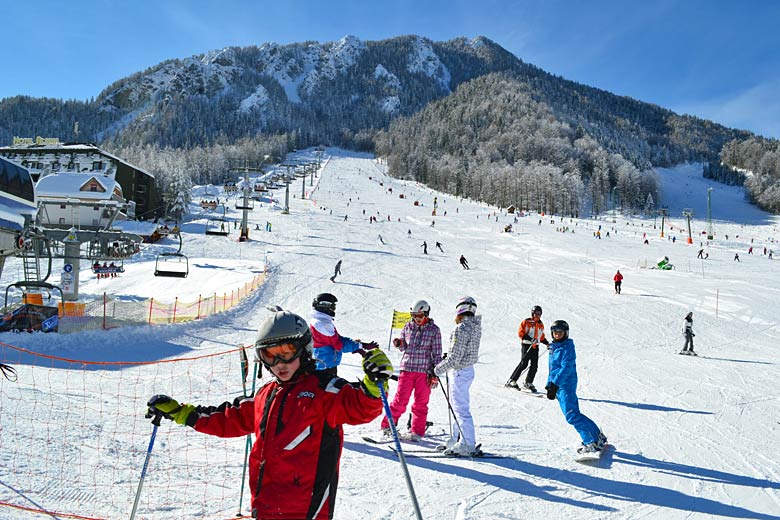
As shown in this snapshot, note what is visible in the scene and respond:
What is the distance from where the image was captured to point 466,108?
173m

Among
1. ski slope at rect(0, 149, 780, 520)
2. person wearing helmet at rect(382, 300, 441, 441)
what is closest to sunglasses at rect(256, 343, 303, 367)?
ski slope at rect(0, 149, 780, 520)

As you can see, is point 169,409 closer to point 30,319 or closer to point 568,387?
point 568,387

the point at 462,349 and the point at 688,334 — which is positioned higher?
the point at 462,349

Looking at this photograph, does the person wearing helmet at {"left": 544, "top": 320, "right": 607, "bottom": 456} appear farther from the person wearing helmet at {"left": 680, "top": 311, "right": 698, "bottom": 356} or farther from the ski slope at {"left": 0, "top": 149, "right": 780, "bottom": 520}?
the person wearing helmet at {"left": 680, "top": 311, "right": 698, "bottom": 356}

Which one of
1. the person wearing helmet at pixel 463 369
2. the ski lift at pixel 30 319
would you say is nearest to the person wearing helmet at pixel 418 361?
the person wearing helmet at pixel 463 369

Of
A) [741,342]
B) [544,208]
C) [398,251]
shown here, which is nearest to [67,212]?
[398,251]

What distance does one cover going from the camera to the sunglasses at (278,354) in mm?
2475

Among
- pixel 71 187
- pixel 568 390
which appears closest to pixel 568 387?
pixel 568 390

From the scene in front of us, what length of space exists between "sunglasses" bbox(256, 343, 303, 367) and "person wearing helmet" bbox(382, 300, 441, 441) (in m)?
3.50

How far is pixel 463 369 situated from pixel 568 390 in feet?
4.33

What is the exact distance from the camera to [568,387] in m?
5.63

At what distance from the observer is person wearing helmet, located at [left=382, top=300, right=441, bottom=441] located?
5.94 m

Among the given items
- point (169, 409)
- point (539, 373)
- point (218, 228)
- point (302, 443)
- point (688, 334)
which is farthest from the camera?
point (218, 228)

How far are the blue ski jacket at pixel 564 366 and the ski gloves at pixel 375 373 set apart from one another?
3.80 metres
